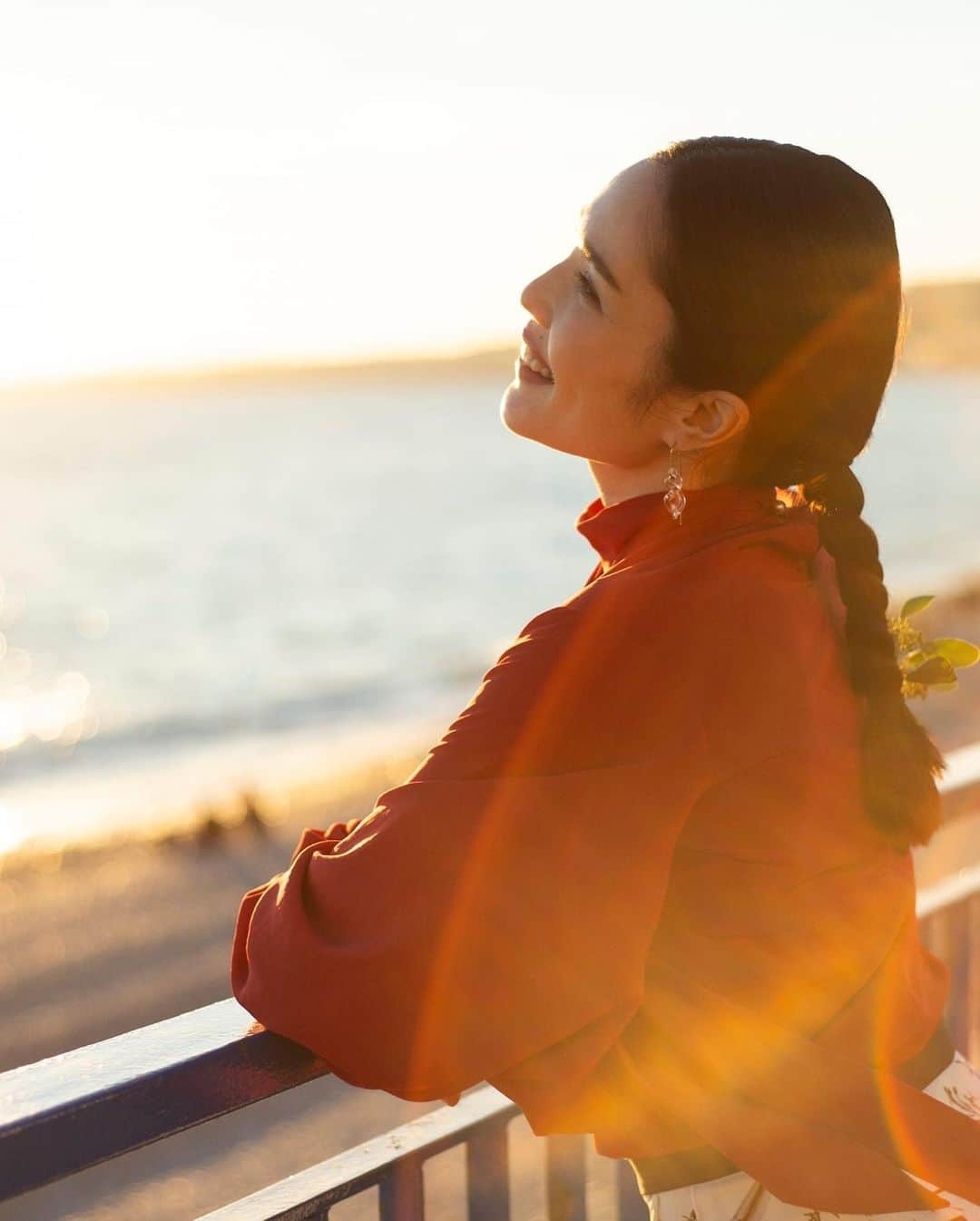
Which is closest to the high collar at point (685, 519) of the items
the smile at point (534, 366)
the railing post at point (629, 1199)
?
the smile at point (534, 366)

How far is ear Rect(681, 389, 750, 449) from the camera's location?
149 centimetres

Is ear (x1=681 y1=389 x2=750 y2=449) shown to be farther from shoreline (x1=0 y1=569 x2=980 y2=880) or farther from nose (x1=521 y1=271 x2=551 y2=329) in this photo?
shoreline (x1=0 y1=569 x2=980 y2=880)

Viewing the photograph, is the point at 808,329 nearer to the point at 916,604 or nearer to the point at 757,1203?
the point at 916,604

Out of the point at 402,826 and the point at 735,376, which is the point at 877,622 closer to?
Result: the point at 735,376

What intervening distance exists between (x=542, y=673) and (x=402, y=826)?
0.61ft

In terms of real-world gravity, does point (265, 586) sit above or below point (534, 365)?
above

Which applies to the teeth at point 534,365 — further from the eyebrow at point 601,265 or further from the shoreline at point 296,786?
the shoreline at point 296,786

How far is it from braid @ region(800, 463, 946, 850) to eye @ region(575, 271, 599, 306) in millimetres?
317

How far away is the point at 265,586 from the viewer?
4500 centimetres

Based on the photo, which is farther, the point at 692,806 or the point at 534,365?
the point at 534,365

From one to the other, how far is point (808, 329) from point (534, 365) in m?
0.34

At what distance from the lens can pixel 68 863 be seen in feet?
43.4

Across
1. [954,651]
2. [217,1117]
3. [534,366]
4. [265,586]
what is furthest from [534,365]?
[265,586]

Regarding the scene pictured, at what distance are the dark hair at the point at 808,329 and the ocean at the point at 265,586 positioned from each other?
137 millimetres
